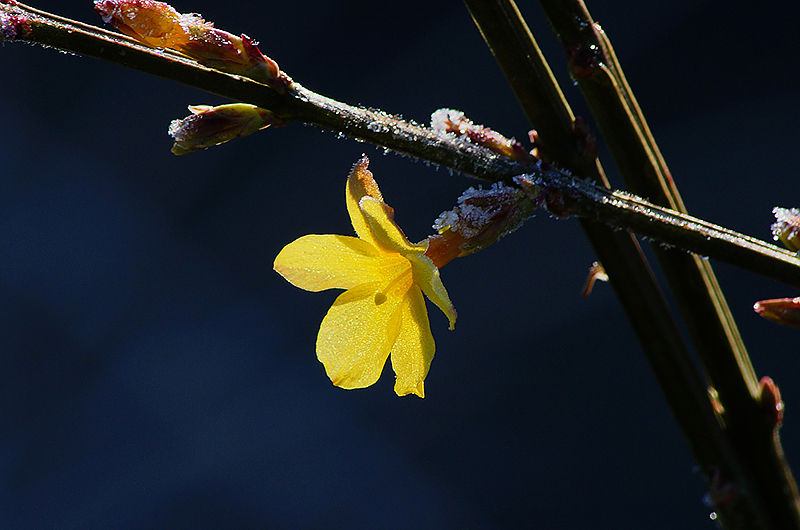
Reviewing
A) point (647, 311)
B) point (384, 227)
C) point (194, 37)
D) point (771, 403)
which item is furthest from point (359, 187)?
point (771, 403)

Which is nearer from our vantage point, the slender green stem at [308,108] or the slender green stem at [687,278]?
the slender green stem at [308,108]

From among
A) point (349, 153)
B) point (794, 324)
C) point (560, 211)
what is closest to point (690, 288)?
point (794, 324)

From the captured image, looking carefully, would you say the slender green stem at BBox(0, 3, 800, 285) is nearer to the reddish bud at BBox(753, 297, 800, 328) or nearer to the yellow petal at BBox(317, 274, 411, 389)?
the reddish bud at BBox(753, 297, 800, 328)

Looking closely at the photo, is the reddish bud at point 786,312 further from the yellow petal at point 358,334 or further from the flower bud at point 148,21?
the flower bud at point 148,21

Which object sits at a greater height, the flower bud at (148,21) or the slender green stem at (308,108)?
the flower bud at (148,21)

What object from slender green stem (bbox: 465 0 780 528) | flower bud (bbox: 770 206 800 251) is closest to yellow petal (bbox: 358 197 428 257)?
slender green stem (bbox: 465 0 780 528)

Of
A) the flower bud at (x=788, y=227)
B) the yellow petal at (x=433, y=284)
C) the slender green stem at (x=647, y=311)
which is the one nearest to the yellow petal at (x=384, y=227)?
the yellow petal at (x=433, y=284)

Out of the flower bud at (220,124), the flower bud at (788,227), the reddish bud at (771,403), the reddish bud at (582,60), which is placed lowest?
the reddish bud at (771,403)
